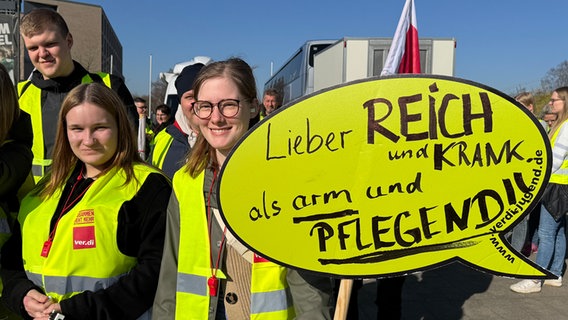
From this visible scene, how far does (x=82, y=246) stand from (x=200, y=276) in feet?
1.46

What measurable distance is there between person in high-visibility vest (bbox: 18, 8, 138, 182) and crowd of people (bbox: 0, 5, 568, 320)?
62cm

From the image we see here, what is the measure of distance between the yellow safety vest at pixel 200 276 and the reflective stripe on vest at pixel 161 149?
1.65 metres

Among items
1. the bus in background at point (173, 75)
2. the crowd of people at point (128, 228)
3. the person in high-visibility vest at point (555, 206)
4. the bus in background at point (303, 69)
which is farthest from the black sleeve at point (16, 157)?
the bus in background at point (303, 69)

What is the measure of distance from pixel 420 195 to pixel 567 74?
41262 mm

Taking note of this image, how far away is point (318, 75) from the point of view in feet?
40.9

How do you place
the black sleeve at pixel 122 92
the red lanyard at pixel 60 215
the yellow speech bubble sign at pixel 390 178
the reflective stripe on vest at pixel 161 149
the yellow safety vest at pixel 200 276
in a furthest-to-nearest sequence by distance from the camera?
the reflective stripe on vest at pixel 161 149 → the black sleeve at pixel 122 92 → the red lanyard at pixel 60 215 → the yellow safety vest at pixel 200 276 → the yellow speech bubble sign at pixel 390 178

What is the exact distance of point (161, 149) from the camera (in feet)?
11.1

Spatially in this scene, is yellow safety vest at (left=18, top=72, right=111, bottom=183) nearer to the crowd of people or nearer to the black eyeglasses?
the crowd of people

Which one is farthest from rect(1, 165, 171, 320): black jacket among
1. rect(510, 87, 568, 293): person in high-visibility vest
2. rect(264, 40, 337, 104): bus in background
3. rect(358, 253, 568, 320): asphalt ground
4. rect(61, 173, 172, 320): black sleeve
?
rect(264, 40, 337, 104): bus in background

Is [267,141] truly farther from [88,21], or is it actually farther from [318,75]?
[88,21]

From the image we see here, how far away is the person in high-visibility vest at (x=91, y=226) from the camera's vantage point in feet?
5.54

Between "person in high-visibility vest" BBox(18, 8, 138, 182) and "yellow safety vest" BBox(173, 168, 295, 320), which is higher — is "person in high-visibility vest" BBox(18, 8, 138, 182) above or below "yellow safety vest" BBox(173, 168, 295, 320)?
above

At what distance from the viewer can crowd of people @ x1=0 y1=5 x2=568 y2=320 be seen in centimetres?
162

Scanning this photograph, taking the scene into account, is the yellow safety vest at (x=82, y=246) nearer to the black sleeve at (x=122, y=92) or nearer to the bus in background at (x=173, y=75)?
the black sleeve at (x=122, y=92)
